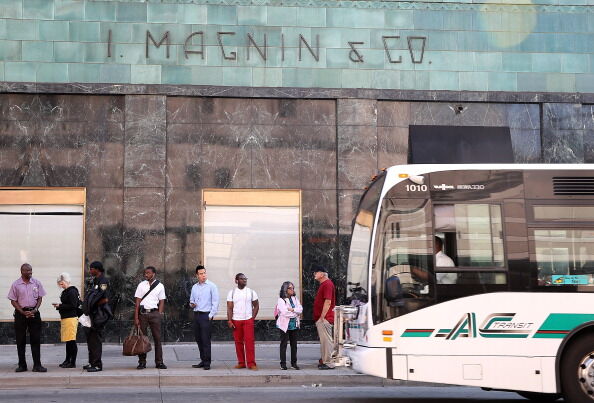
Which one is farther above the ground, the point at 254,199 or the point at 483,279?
the point at 254,199

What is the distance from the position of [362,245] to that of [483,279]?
167cm

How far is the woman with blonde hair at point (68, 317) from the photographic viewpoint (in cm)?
1533

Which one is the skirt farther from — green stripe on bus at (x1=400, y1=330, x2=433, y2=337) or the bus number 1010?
the bus number 1010

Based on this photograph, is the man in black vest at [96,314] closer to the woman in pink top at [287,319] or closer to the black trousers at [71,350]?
the black trousers at [71,350]

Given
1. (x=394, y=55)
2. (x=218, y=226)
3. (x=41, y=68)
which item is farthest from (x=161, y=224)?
(x=394, y=55)

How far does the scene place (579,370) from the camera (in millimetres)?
10820

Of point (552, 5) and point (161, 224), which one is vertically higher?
point (552, 5)

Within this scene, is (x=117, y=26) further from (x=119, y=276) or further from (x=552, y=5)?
(x=552, y=5)

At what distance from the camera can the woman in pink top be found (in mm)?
15406

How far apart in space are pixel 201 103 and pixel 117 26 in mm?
2545

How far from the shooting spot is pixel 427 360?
11.0 meters

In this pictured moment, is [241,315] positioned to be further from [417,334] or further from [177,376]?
[417,334]

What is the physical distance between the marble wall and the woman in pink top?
454 centimetres

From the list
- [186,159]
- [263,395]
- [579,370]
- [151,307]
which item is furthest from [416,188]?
[186,159]
